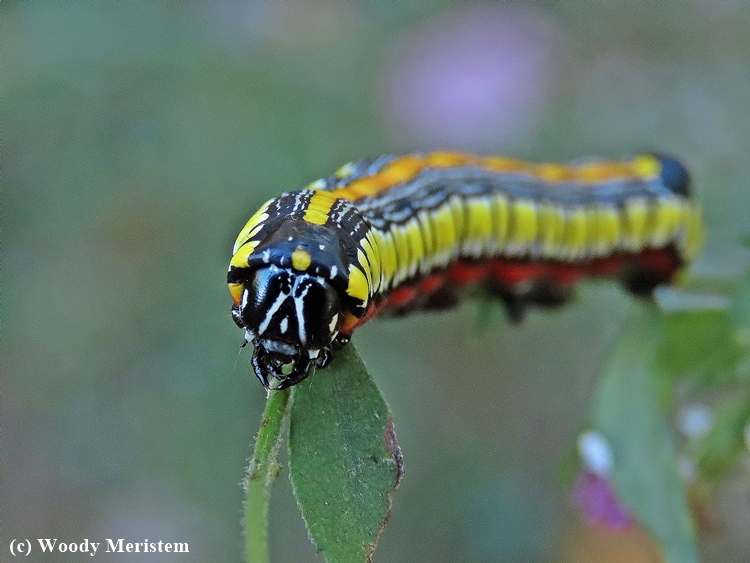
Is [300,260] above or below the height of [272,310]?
above

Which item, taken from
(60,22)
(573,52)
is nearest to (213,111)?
(60,22)

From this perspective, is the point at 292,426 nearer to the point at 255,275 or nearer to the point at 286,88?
the point at 255,275

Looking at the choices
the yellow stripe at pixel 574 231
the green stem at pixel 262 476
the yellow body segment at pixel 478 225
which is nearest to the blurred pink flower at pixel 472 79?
the yellow stripe at pixel 574 231

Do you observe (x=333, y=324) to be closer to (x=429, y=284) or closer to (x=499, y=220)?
(x=429, y=284)

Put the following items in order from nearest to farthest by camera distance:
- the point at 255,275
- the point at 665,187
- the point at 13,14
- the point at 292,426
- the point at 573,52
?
the point at 292,426 < the point at 255,275 < the point at 665,187 < the point at 13,14 < the point at 573,52

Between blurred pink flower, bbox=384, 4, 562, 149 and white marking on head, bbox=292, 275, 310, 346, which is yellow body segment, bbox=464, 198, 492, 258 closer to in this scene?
white marking on head, bbox=292, 275, 310, 346

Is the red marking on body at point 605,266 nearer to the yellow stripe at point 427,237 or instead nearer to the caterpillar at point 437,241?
the caterpillar at point 437,241

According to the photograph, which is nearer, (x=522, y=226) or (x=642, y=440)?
(x=642, y=440)

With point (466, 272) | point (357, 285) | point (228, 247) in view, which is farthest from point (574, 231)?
point (228, 247)
